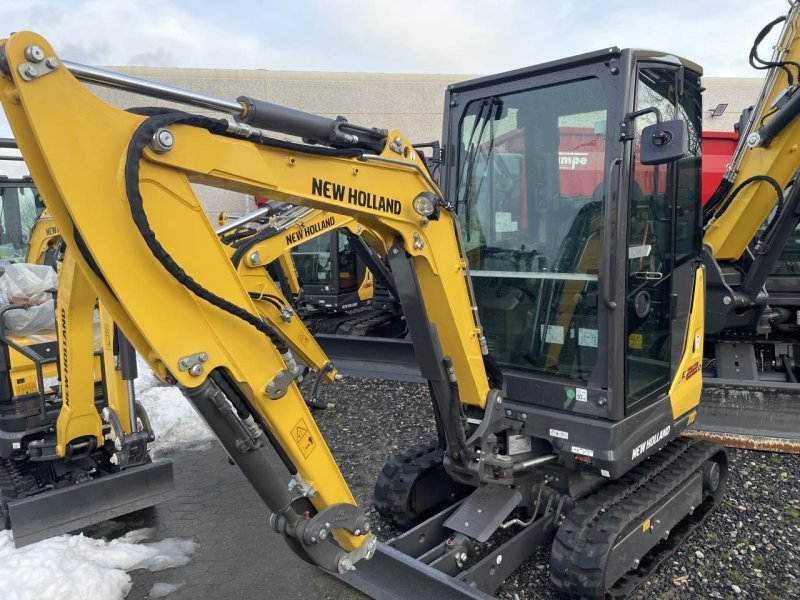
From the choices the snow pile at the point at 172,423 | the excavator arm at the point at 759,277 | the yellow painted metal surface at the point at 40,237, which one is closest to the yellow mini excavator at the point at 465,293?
the excavator arm at the point at 759,277

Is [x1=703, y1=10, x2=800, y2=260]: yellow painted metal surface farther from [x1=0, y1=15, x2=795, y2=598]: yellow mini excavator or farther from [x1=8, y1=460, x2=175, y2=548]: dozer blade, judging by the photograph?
[x1=8, y1=460, x2=175, y2=548]: dozer blade

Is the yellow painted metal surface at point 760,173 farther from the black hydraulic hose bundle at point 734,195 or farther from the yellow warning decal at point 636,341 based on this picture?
the yellow warning decal at point 636,341

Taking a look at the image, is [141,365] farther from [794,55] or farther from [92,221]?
[794,55]

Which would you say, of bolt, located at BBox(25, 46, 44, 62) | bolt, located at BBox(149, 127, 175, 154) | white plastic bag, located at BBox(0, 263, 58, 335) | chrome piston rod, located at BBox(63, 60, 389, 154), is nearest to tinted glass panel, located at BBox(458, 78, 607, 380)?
chrome piston rod, located at BBox(63, 60, 389, 154)

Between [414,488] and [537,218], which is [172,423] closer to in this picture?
[414,488]

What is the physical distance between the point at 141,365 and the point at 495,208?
6722 mm

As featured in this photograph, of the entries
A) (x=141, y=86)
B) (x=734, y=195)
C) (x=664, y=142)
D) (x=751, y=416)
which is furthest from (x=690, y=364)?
(x=141, y=86)

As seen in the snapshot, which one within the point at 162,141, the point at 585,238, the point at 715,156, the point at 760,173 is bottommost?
the point at 585,238

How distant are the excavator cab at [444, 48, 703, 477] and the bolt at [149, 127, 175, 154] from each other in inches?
79.5

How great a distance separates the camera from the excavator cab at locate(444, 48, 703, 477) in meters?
3.07

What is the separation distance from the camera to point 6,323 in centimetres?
483

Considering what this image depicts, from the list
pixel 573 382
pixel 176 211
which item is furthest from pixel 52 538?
pixel 573 382

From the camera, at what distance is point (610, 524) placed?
10.4ft

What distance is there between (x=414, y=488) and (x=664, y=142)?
7.82 feet
